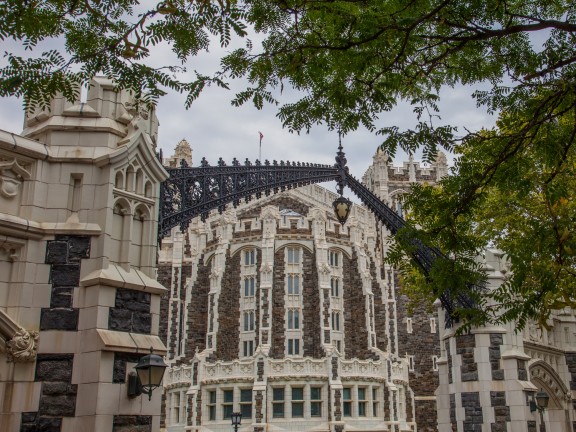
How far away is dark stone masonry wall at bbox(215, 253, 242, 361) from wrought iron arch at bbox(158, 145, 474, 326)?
75.6 ft

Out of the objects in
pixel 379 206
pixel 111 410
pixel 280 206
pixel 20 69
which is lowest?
pixel 111 410

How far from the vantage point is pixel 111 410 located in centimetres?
771

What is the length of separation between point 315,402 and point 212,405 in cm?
519

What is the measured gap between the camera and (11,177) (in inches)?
317

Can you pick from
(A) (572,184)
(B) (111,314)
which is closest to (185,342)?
(A) (572,184)

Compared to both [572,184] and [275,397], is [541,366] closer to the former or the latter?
[572,184]

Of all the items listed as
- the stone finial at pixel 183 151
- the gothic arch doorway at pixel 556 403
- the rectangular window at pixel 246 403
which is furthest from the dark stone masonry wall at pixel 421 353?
the gothic arch doorway at pixel 556 403

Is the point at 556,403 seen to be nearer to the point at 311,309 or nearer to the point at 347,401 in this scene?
the point at 347,401

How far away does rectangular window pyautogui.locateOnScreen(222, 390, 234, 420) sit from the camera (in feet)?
112

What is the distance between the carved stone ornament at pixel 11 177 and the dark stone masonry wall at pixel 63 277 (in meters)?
0.74

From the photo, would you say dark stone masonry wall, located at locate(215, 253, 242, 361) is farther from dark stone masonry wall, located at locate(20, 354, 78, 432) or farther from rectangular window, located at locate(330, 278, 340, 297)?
dark stone masonry wall, located at locate(20, 354, 78, 432)

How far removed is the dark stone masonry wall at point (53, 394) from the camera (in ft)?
24.9

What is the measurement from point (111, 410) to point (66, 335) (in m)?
1.02

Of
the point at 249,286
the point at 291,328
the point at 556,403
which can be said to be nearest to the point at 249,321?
the point at 249,286
